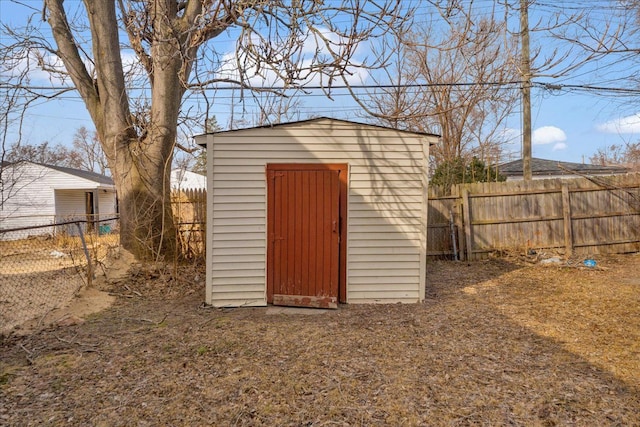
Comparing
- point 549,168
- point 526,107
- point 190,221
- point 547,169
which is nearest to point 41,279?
point 190,221

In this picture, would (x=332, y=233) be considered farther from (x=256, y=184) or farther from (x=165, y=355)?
(x=165, y=355)

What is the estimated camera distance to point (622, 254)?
8555mm

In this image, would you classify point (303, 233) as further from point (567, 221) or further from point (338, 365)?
point (567, 221)

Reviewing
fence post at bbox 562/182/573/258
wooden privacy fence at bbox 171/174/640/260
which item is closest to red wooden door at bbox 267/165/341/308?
wooden privacy fence at bbox 171/174/640/260

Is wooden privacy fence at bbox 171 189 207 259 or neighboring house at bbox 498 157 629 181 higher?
neighboring house at bbox 498 157 629 181

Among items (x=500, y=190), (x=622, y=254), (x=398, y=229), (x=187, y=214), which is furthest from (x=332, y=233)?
(x=622, y=254)

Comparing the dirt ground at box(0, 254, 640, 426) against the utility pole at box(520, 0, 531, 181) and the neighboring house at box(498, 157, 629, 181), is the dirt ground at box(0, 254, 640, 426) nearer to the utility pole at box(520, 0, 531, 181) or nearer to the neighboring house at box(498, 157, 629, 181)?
the utility pole at box(520, 0, 531, 181)

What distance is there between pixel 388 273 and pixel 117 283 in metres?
4.31

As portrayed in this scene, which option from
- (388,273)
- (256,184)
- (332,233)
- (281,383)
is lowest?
→ (281,383)

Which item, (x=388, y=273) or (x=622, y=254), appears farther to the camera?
(x=622, y=254)

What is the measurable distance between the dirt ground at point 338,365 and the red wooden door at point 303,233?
399 mm

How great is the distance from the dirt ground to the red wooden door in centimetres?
40

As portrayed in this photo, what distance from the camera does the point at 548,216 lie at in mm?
8438

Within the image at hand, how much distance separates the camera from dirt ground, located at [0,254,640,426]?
2611 millimetres
